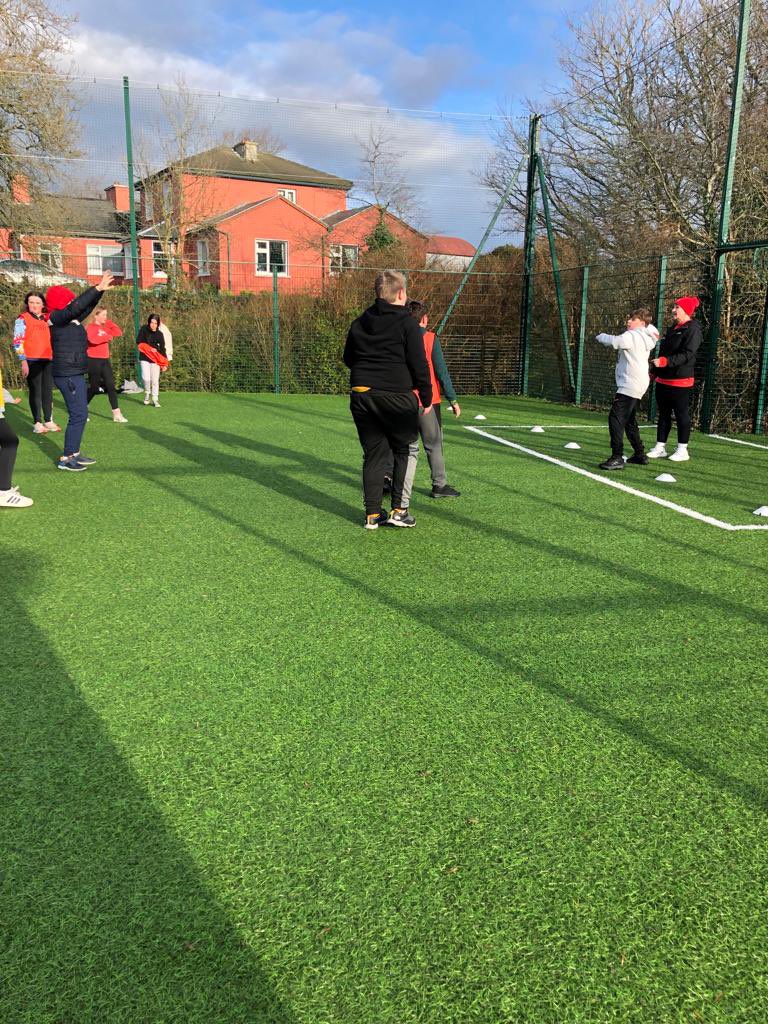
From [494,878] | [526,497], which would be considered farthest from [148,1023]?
[526,497]

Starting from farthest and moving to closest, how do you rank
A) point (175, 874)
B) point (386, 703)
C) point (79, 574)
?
point (79, 574)
point (386, 703)
point (175, 874)

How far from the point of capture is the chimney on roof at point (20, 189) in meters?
17.5

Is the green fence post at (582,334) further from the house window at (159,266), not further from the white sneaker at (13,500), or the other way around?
the white sneaker at (13,500)

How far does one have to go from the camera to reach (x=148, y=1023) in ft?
5.62

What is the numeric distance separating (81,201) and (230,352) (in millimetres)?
6458


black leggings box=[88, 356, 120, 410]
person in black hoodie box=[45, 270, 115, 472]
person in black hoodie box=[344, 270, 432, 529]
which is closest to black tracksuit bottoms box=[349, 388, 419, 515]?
person in black hoodie box=[344, 270, 432, 529]

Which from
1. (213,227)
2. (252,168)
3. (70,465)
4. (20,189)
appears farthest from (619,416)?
(252,168)

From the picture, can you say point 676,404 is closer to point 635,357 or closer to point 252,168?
point 635,357

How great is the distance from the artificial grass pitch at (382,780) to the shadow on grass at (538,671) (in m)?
0.02

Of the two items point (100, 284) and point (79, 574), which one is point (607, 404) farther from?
point (79, 574)

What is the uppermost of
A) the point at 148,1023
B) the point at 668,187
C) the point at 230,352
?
the point at 668,187

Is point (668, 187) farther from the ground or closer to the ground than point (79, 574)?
farther from the ground

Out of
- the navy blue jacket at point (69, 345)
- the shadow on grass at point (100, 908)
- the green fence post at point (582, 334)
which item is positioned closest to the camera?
the shadow on grass at point (100, 908)

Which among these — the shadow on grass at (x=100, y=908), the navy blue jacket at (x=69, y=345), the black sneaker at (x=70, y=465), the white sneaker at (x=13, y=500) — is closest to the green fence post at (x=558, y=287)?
the navy blue jacket at (x=69, y=345)
